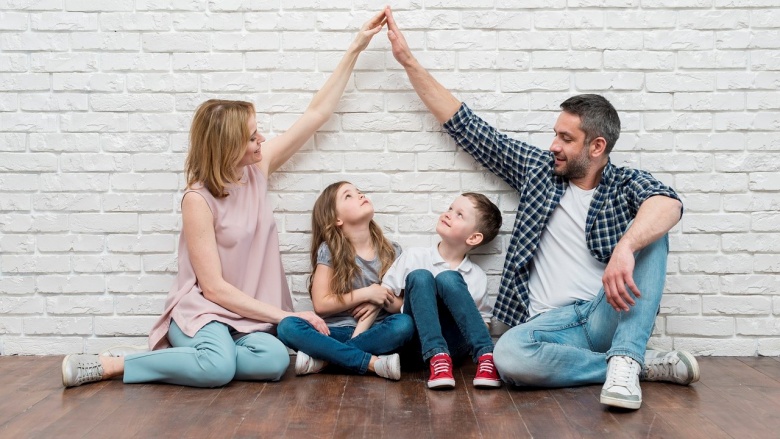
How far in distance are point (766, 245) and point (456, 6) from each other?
162cm

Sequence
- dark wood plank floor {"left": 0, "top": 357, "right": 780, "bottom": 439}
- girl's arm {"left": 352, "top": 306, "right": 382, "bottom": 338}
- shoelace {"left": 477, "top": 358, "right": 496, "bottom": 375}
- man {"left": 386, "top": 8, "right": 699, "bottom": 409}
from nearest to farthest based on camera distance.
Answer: dark wood plank floor {"left": 0, "top": 357, "right": 780, "bottom": 439} < man {"left": 386, "top": 8, "right": 699, "bottom": 409} < shoelace {"left": 477, "top": 358, "right": 496, "bottom": 375} < girl's arm {"left": 352, "top": 306, "right": 382, "bottom": 338}

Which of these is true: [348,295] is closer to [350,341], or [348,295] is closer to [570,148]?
[350,341]

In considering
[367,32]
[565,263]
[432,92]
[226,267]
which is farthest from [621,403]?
[367,32]

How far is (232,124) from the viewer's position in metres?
3.14

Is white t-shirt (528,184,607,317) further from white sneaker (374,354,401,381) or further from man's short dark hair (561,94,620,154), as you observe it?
white sneaker (374,354,401,381)

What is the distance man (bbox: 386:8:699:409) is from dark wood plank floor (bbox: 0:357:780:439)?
→ 12cm

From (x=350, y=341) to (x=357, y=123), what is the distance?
91 cm

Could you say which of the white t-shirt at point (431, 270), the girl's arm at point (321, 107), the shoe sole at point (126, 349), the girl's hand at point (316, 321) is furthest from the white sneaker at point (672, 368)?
the shoe sole at point (126, 349)

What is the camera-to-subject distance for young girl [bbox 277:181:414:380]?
10.2ft

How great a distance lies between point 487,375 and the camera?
2.92 metres

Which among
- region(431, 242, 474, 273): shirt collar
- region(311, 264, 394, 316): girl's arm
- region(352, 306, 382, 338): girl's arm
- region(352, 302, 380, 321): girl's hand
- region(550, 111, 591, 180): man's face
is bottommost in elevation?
region(352, 306, 382, 338): girl's arm

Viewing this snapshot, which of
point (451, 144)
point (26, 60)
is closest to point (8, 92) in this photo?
point (26, 60)

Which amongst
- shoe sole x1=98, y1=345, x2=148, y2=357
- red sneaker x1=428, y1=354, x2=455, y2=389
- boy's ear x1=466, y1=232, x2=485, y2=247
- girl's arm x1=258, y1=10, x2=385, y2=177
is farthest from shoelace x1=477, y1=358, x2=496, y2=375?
shoe sole x1=98, y1=345, x2=148, y2=357

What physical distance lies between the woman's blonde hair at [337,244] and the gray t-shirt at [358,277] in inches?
0.7
